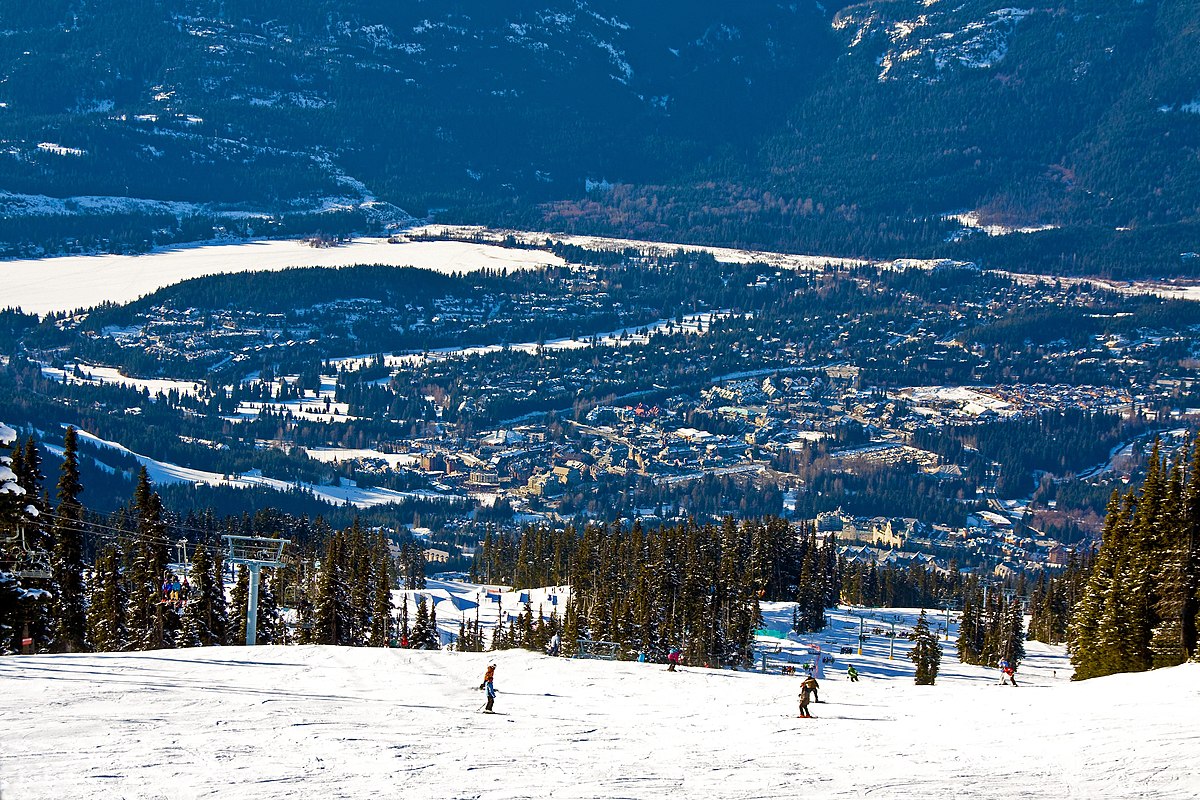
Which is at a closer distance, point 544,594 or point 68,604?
point 68,604

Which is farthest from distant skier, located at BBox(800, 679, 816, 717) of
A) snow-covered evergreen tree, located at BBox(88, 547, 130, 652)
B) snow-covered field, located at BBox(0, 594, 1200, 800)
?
snow-covered evergreen tree, located at BBox(88, 547, 130, 652)

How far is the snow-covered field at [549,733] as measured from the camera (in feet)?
161

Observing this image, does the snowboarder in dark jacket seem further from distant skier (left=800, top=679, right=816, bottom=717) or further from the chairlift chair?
the chairlift chair

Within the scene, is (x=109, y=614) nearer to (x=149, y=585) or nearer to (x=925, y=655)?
(x=149, y=585)

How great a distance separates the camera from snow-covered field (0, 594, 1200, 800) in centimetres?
4909

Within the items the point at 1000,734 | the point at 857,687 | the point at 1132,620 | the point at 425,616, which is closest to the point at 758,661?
the point at 425,616

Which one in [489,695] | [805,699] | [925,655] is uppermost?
[805,699]

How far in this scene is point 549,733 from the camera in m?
56.3

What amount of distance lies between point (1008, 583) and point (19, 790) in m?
142

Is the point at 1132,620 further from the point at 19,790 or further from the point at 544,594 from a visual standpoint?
the point at 544,594

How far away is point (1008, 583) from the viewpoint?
178000 millimetres

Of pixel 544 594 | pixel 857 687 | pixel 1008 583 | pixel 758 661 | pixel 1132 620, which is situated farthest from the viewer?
pixel 1008 583

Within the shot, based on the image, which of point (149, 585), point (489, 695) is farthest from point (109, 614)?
point (489, 695)

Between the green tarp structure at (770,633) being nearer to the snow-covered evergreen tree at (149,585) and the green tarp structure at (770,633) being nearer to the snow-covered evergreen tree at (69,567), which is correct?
the snow-covered evergreen tree at (149,585)
